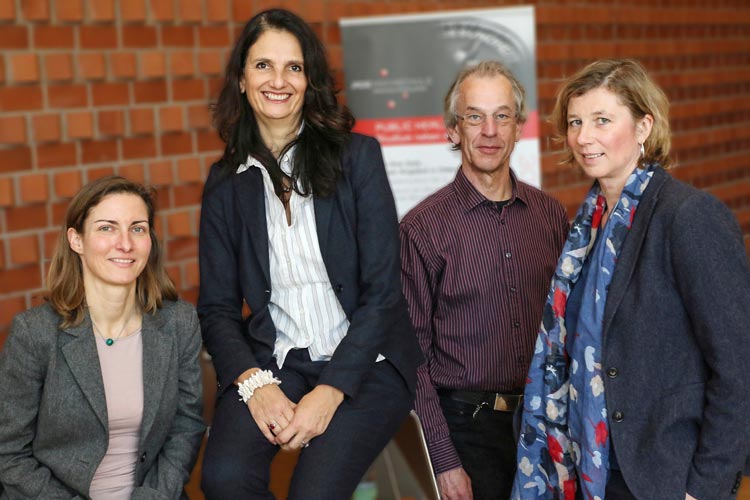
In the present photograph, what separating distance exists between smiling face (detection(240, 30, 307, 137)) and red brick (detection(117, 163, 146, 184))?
1.19m

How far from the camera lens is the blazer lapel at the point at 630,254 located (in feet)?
7.17

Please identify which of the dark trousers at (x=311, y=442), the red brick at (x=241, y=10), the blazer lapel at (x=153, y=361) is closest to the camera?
the dark trousers at (x=311, y=442)

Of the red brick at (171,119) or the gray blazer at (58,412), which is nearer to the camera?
the gray blazer at (58,412)

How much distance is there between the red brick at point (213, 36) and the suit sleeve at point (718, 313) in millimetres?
2396

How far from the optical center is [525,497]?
99.7 inches

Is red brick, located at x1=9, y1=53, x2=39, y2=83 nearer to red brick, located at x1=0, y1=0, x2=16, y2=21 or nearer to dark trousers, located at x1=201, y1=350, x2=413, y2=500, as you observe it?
red brick, located at x1=0, y1=0, x2=16, y2=21

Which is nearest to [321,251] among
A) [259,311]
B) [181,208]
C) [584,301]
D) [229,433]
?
[259,311]

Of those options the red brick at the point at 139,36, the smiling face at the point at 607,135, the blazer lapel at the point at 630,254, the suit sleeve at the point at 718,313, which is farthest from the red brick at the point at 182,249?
the suit sleeve at the point at 718,313

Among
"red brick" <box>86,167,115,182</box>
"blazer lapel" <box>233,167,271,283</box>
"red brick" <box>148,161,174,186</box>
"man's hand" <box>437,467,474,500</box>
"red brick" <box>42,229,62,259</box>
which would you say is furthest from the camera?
"red brick" <box>148,161,174,186</box>

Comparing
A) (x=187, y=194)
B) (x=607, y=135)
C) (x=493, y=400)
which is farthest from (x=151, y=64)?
(x=607, y=135)

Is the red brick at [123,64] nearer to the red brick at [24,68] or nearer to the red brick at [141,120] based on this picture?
the red brick at [141,120]

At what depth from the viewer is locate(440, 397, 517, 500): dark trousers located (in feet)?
9.40

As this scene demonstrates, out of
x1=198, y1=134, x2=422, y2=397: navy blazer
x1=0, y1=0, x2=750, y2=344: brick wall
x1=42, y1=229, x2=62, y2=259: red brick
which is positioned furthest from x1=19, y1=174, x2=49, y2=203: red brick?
x1=198, y1=134, x2=422, y2=397: navy blazer

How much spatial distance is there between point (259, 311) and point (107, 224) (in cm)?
43
